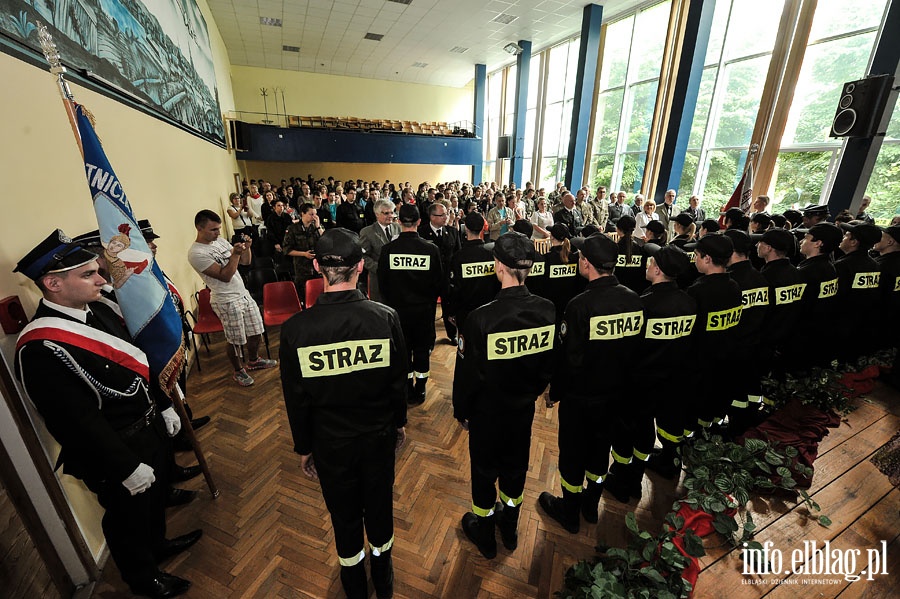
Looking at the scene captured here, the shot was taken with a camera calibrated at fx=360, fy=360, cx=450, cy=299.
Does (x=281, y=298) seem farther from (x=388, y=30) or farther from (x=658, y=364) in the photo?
(x=388, y=30)

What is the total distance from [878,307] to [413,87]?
17.4 metres

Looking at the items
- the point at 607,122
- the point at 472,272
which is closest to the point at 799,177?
the point at 607,122

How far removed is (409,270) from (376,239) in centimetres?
103

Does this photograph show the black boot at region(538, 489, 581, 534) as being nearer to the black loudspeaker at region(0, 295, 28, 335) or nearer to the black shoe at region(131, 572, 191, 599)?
the black shoe at region(131, 572, 191, 599)

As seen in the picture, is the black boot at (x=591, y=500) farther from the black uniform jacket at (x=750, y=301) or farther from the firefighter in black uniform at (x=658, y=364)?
the black uniform jacket at (x=750, y=301)

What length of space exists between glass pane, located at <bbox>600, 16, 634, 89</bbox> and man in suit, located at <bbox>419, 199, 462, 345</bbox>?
9.39m

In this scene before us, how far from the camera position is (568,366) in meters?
2.02

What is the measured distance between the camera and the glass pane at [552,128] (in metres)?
13.0

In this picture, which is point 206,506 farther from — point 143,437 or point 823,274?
point 823,274

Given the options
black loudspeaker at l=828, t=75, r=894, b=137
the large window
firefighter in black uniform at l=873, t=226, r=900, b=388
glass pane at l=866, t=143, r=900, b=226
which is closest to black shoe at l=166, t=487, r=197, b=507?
firefighter in black uniform at l=873, t=226, r=900, b=388

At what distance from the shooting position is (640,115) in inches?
394

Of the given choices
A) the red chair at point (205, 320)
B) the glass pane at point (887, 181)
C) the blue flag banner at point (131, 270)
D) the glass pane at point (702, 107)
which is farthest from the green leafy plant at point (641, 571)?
the glass pane at point (702, 107)

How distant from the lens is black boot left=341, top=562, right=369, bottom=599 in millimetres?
1743

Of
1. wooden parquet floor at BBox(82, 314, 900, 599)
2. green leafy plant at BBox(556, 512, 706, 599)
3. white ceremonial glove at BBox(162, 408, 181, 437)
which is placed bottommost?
wooden parquet floor at BBox(82, 314, 900, 599)
